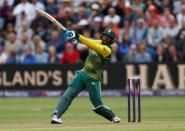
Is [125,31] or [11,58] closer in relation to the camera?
[125,31]

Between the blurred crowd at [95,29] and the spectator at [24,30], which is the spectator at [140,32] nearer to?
the blurred crowd at [95,29]

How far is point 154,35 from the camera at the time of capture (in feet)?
76.2

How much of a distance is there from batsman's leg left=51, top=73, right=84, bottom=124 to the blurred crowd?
852cm

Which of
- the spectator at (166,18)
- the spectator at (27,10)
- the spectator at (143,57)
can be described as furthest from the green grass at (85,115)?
the spectator at (27,10)

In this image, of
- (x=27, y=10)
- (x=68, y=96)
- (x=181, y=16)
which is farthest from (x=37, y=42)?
(x=68, y=96)

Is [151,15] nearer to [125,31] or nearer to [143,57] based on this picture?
[125,31]

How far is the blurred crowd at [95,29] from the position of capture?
908 inches

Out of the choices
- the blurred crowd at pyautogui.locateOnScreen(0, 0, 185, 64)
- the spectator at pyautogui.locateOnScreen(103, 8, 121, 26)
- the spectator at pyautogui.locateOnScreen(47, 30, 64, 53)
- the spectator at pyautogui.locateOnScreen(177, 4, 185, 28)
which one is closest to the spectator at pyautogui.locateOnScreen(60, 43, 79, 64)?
the blurred crowd at pyautogui.locateOnScreen(0, 0, 185, 64)

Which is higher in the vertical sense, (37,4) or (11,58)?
(37,4)

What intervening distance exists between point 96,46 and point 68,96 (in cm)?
112

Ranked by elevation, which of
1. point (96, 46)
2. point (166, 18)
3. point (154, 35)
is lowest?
point (96, 46)

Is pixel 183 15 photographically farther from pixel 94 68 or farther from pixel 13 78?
pixel 94 68

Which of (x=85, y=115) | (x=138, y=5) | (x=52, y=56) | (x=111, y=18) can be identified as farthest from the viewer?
(x=138, y=5)

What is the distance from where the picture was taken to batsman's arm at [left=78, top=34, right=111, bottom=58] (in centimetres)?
1373
